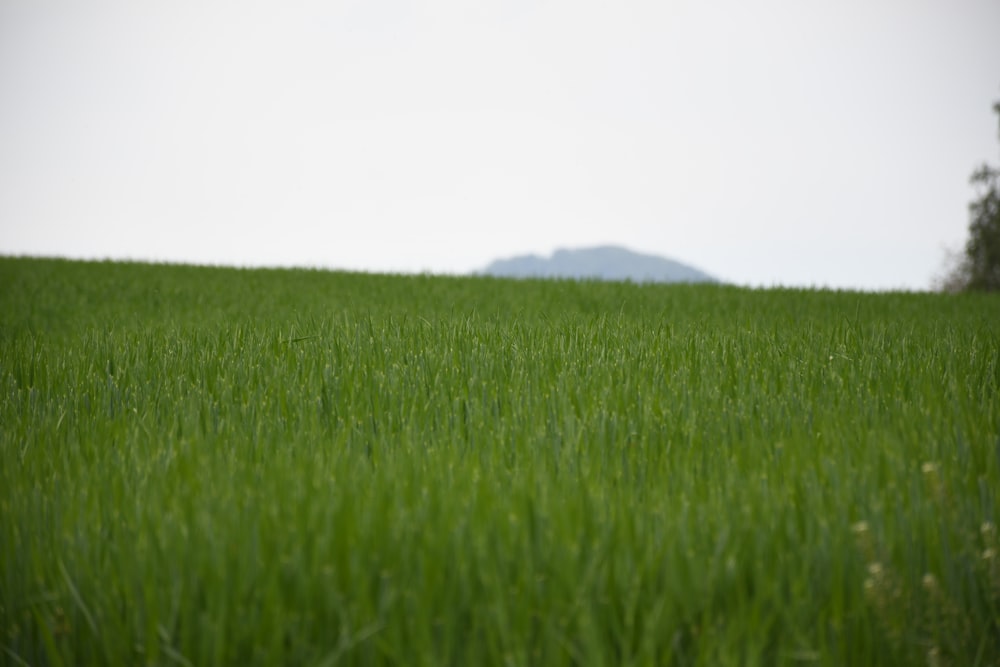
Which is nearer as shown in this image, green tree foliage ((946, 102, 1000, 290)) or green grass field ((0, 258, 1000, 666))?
green grass field ((0, 258, 1000, 666))

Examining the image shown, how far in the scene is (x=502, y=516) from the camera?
6.42 ft

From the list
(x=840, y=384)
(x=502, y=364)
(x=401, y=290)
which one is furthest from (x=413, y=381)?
(x=401, y=290)

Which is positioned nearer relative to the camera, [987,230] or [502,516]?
[502,516]

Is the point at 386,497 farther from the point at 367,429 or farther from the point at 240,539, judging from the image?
the point at 367,429

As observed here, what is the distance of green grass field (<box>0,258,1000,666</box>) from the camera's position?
1680mm

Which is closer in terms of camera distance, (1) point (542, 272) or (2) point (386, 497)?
(2) point (386, 497)

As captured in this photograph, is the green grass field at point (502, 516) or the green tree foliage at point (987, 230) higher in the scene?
the green tree foliage at point (987, 230)

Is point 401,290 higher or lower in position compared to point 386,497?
higher

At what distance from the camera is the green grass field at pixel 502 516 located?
5.51 ft

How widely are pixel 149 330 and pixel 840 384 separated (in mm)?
5603

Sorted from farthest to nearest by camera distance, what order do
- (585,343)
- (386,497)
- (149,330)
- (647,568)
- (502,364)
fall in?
1. (149,330)
2. (585,343)
3. (502,364)
4. (386,497)
5. (647,568)

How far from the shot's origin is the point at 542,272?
1502 cm

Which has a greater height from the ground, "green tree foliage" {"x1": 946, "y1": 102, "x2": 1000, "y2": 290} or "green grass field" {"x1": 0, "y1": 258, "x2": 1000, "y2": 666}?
"green tree foliage" {"x1": 946, "y1": 102, "x2": 1000, "y2": 290}

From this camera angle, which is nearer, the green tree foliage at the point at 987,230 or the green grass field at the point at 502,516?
the green grass field at the point at 502,516
